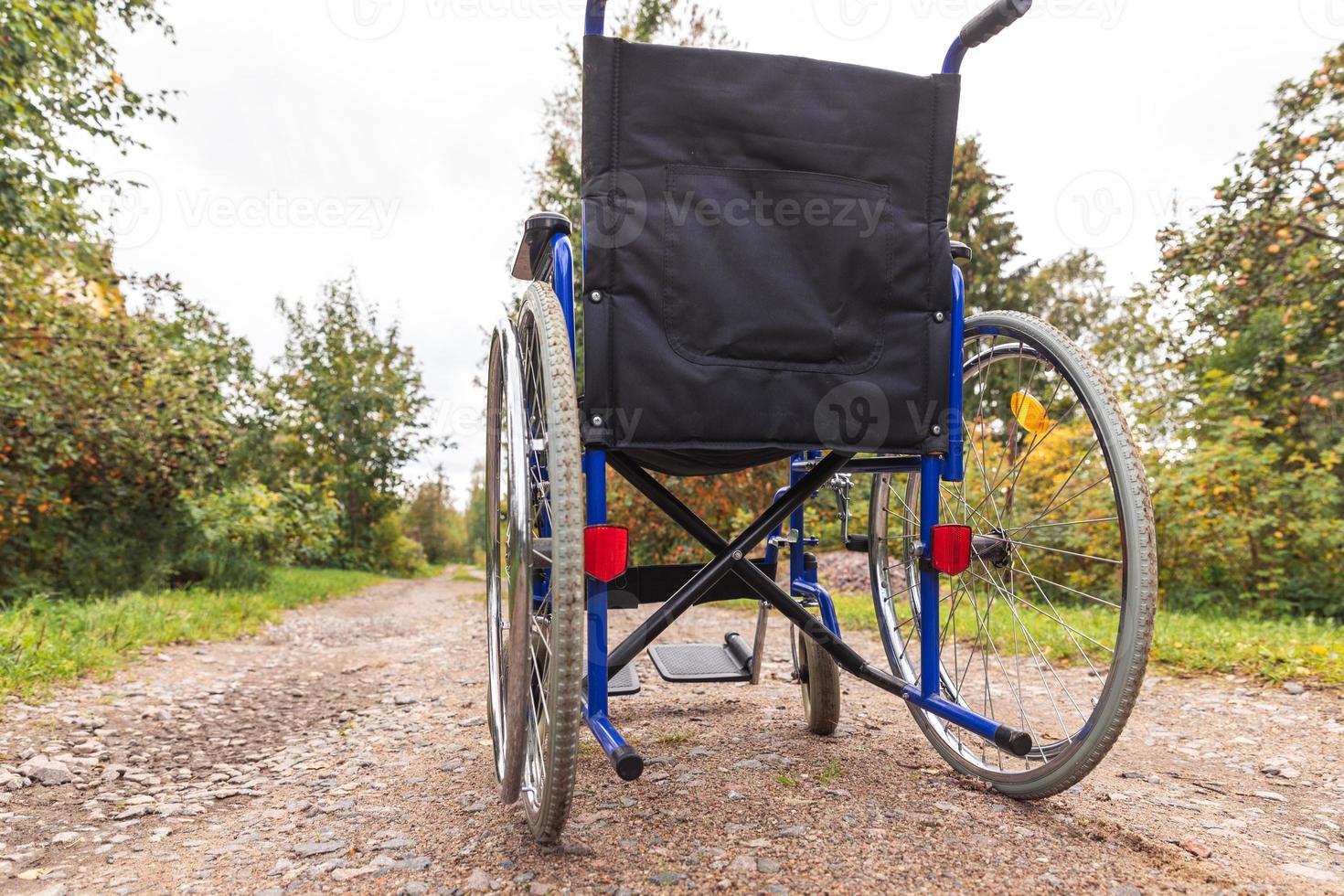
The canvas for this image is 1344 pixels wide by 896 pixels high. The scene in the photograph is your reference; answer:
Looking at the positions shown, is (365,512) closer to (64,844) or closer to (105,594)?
(105,594)

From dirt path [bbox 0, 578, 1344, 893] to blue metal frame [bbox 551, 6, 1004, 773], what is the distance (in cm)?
21

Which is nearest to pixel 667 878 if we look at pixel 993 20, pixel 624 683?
pixel 624 683

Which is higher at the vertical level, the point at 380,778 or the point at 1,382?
the point at 1,382

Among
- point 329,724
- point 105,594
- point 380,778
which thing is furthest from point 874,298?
point 105,594

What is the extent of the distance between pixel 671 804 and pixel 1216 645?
300 cm

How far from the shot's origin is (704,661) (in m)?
2.33

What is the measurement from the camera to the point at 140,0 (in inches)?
226

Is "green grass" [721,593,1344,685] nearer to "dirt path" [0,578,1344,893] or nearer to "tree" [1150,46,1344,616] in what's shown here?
"dirt path" [0,578,1344,893]

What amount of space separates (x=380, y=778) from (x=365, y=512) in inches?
595

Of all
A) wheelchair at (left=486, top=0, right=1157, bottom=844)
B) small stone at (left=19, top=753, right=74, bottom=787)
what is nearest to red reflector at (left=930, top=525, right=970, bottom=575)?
wheelchair at (left=486, top=0, right=1157, bottom=844)

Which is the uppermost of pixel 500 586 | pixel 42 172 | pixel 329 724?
Result: pixel 42 172

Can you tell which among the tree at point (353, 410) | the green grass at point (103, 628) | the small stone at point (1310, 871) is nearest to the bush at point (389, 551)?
the tree at point (353, 410)

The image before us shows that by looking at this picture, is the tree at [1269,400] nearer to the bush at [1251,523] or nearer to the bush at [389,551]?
the bush at [1251,523]

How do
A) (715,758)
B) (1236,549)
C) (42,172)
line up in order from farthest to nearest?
(1236,549)
(42,172)
(715,758)
